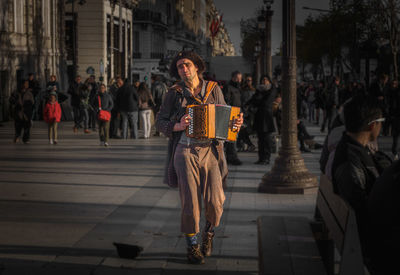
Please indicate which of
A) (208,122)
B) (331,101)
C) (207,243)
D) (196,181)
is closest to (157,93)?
(331,101)

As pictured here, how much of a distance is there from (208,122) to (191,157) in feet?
1.29

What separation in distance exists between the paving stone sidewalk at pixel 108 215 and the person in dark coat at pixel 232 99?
312 millimetres

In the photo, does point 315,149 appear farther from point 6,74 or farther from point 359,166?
point 6,74

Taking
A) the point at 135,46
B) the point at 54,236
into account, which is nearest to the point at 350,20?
the point at 135,46

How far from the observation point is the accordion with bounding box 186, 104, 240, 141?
21.0 ft

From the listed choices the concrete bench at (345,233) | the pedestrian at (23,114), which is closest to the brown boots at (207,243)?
the concrete bench at (345,233)

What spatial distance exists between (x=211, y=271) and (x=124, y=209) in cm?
339

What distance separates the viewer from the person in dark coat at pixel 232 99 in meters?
15.2

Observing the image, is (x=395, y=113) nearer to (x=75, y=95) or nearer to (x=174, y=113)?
(x=174, y=113)

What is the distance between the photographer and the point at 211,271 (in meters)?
6.41

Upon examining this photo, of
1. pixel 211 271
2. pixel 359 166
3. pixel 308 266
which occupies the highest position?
pixel 359 166

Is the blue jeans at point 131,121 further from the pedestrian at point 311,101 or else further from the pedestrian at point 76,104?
the pedestrian at point 311,101

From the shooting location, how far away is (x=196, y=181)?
22.0 feet

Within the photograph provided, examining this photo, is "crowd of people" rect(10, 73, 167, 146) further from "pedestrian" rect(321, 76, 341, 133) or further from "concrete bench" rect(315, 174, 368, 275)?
"concrete bench" rect(315, 174, 368, 275)
